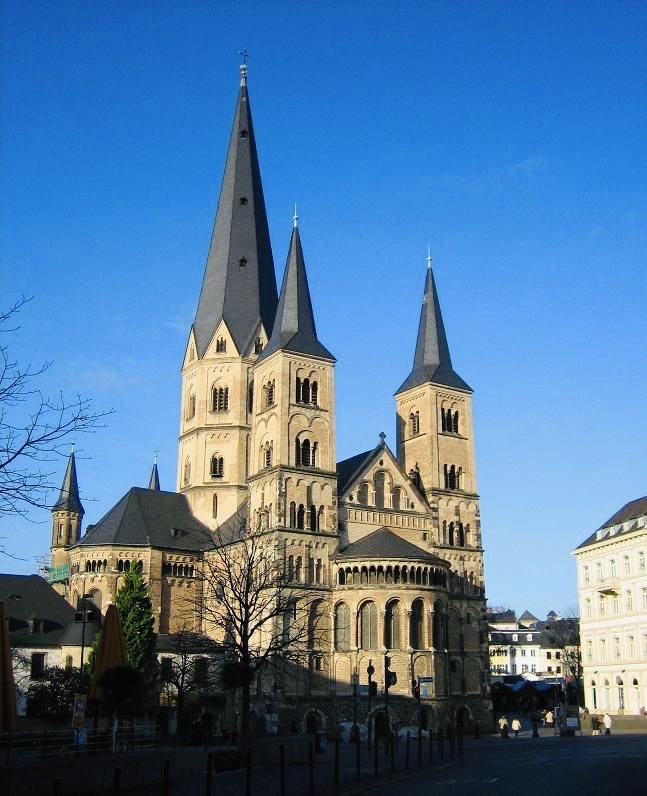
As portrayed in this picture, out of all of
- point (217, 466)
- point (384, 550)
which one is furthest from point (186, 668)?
point (217, 466)

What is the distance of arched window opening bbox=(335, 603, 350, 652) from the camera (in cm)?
6022

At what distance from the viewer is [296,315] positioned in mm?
67250

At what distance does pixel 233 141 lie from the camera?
85000 millimetres

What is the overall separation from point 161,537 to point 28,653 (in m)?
12.2

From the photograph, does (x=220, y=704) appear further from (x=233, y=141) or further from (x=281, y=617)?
(x=233, y=141)

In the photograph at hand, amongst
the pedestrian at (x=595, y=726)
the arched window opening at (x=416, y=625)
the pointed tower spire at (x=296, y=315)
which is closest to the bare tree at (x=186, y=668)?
the arched window opening at (x=416, y=625)

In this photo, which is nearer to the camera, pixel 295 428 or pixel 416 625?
pixel 416 625

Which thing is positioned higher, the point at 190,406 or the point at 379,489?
the point at 190,406

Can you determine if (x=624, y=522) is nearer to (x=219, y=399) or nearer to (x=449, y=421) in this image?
(x=449, y=421)

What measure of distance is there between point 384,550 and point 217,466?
19.5 m

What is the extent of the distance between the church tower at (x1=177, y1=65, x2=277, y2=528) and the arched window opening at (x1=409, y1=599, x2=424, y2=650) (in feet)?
61.0

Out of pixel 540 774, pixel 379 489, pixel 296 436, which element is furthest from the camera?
pixel 379 489

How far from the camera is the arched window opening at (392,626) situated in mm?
59531

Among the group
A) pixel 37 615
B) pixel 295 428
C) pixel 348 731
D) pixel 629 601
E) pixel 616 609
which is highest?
pixel 295 428
